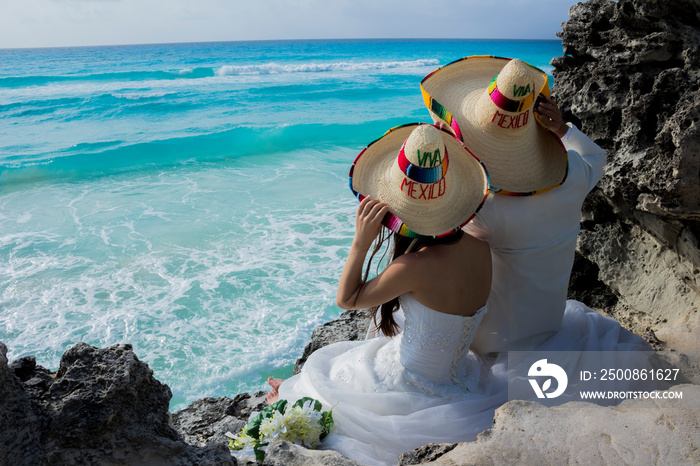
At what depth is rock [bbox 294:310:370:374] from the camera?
406 cm

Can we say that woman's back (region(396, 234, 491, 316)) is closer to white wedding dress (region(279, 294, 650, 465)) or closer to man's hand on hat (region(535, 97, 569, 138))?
white wedding dress (region(279, 294, 650, 465))

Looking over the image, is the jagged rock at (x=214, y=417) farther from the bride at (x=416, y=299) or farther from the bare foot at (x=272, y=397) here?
the bride at (x=416, y=299)

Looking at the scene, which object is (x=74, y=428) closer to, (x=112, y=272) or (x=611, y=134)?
(x=611, y=134)

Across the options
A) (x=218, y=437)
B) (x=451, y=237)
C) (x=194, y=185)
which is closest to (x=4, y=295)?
(x=218, y=437)

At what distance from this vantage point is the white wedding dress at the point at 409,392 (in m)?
2.51

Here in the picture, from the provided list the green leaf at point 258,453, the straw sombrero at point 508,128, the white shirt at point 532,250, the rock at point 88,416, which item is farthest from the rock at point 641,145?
the rock at point 88,416

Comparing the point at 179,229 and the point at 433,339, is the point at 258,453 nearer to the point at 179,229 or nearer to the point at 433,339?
the point at 433,339

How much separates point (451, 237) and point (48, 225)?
300 inches

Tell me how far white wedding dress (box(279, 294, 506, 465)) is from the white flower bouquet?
0.10 m

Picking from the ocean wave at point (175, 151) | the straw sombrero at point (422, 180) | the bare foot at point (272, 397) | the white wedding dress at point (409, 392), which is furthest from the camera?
the ocean wave at point (175, 151)

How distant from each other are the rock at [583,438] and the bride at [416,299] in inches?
23.5

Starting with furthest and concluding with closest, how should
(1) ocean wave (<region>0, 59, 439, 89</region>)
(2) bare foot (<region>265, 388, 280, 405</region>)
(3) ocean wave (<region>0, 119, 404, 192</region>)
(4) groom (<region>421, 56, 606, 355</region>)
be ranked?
(1) ocean wave (<region>0, 59, 439, 89</region>) → (3) ocean wave (<region>0, 119, 404, 192</region>) → (2) bare foot (<region>265, 388, 280, 405</region>) → (4) groom (<region>421, 56, 606, 355</region>)

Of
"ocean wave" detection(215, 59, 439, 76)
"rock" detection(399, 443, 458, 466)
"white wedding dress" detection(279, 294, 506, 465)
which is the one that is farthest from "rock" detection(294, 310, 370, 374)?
"ocean wave" detection(215, 59, 439, 76)

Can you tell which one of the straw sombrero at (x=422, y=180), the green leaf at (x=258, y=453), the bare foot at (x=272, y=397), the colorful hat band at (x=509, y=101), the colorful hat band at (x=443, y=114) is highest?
the colorful hat band at (x=509, y=101)
